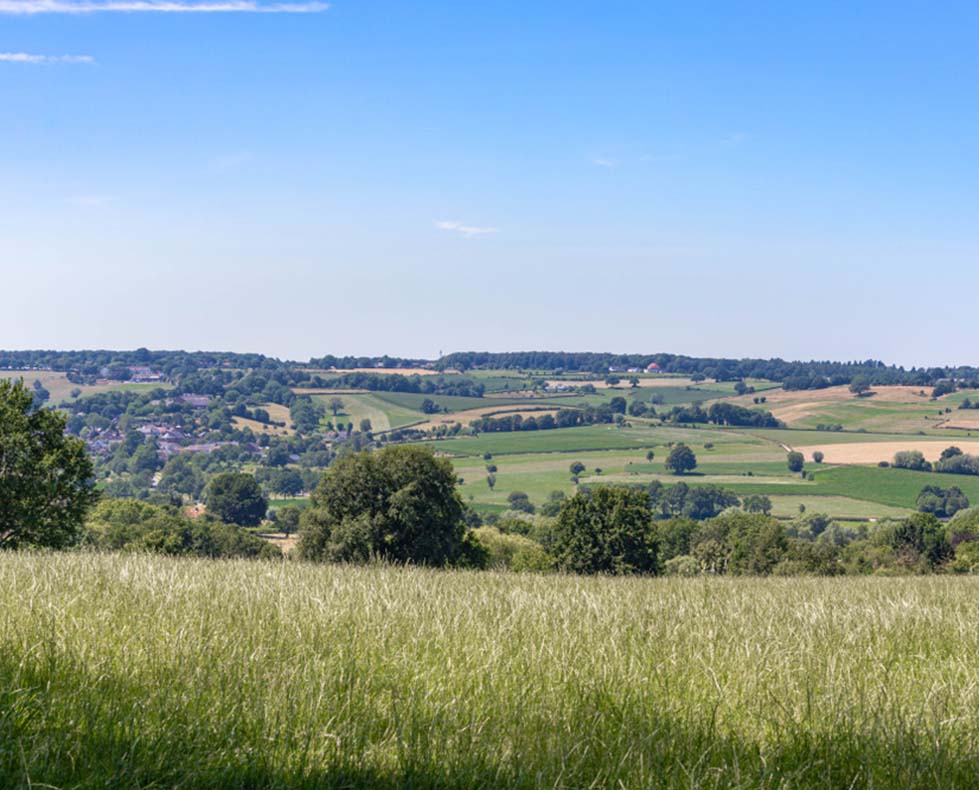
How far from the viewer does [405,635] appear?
6441 mm

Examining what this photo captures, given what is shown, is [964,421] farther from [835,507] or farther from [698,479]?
[835,507]

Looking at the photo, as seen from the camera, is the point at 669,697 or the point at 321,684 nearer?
the point at 321,684

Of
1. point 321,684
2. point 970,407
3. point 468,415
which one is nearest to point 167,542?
point 321,684

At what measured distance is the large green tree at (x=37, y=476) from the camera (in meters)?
27.2

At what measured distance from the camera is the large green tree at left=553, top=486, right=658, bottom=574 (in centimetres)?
4975

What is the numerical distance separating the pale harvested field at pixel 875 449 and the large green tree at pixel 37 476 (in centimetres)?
12856

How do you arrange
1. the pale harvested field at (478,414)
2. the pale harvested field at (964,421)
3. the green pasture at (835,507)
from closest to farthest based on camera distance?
the green pasture at (835,507) → the pale harvested field at (964,421) → the pale harvested field at (478,414)

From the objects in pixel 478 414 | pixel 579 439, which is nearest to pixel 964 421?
pixel 579 439

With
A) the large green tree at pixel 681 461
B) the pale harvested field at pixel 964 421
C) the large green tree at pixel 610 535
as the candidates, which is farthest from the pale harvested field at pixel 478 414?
the large green tree at pixel 610 535

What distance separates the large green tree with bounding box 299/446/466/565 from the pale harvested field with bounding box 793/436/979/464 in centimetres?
11558

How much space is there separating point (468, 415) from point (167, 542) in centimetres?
13593

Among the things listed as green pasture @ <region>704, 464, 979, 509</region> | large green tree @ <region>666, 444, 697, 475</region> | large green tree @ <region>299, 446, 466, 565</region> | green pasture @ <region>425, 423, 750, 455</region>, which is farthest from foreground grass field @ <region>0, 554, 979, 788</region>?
green pasture @ <region>425, 423, 750, 455</region>

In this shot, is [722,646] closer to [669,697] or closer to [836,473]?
[669,697]

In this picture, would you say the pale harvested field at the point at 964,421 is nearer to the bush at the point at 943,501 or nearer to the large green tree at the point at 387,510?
the bush at the point at 943,501
